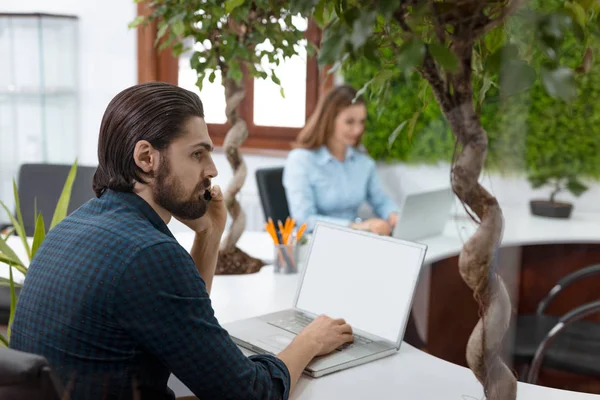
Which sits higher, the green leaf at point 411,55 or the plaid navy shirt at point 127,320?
the green leaf at point 411,55

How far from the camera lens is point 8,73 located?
4.13 meters

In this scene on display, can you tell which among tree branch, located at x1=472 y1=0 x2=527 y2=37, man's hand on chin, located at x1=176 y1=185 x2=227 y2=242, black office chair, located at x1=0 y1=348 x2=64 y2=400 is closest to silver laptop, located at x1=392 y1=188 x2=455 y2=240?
man's hand on chin, located at x1=176 y1=185 x2=227 y2=242

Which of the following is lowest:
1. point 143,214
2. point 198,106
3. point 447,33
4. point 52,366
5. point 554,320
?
point 554,320

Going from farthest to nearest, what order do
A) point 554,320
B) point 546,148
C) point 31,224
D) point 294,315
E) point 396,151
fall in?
point 396,151
point 546,148
point 31,224
point 554,320
point 294,315

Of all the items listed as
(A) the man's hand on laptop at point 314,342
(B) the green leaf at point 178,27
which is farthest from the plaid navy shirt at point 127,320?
(B) the green leaf at point 178,27

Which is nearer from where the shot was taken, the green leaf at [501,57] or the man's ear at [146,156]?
the green leaf at [501,57]

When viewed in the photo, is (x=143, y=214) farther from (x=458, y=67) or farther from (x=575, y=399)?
(x=575, y=399)

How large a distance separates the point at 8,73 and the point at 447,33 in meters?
3.76

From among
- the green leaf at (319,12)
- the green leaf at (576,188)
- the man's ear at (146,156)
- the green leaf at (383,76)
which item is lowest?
the green leaf at (576,188)

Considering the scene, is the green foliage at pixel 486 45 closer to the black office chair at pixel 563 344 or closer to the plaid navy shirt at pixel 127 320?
the plaid navy shirt at pixel 127 320

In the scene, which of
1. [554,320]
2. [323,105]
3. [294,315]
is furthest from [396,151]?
[294,315]

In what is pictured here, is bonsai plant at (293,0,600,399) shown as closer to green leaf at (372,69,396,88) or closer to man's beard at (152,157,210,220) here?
green leaf at (372,69,396,88)

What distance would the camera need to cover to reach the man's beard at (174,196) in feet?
3.95

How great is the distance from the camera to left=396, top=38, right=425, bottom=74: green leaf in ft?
2.81
